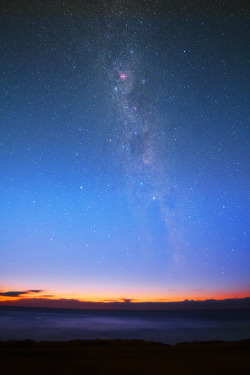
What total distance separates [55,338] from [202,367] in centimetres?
1208

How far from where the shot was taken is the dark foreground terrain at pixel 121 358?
4543 mm

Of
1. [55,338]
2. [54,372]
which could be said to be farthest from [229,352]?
[55,338]

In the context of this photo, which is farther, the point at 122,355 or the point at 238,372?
the point at 122,355

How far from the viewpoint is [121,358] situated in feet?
16.9

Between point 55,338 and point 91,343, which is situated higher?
point 91,343

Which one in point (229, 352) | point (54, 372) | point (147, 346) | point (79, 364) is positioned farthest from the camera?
point (147, 346)

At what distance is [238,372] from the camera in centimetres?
458

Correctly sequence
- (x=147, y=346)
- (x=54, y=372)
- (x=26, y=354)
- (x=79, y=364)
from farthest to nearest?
(x=147, y=346) < (x=26, y=354) < (x=79, y=364) < (x=54, y=372)

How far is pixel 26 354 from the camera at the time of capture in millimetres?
5246

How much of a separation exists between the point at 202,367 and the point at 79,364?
2.23m

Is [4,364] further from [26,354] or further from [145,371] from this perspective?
[145,371]

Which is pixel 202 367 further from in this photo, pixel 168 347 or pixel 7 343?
pixel 7 343

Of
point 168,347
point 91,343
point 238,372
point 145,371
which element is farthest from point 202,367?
point 91,343

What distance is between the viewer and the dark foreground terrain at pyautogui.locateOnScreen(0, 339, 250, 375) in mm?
4543
